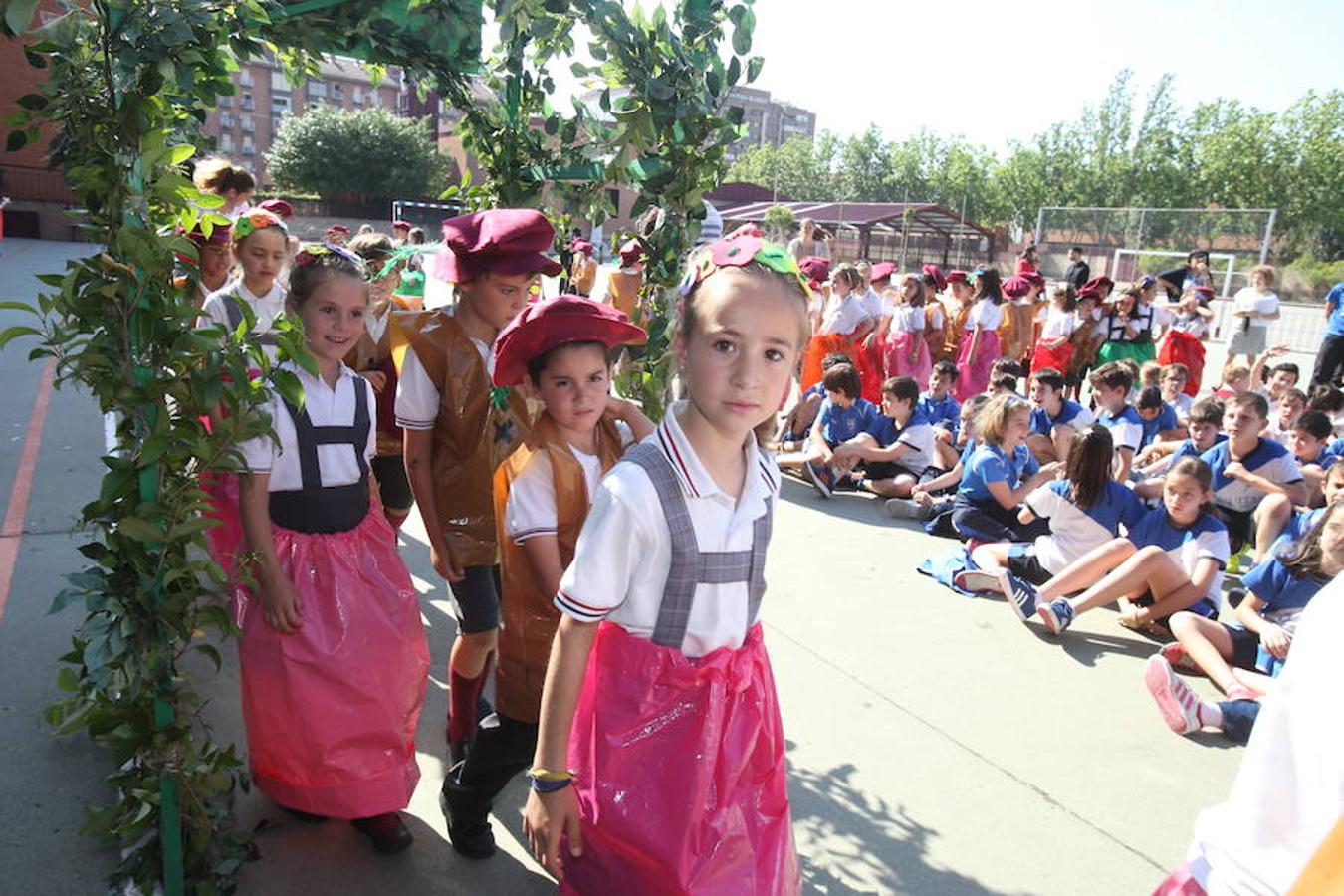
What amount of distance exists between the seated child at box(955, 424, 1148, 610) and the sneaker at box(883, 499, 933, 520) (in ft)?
4.43

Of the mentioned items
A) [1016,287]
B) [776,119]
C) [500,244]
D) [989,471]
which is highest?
[776,119]

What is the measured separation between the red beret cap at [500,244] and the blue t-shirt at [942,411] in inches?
193

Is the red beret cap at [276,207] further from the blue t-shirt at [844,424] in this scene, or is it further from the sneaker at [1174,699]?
the sneaker at [1174,699]

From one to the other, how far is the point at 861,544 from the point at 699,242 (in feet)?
11.0

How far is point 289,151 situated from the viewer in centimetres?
4200

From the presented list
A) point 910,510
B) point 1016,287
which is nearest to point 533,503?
point 910,510

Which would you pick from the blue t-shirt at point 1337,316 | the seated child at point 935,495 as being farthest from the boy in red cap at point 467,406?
the blue t-shirt at point 1337,316

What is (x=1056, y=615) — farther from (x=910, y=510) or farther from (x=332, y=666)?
(x=332, y=666)

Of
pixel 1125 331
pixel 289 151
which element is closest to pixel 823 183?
pixel 289 151

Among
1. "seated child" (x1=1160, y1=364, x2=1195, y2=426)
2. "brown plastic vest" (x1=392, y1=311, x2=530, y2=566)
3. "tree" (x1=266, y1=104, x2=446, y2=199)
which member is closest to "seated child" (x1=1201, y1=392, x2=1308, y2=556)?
"seated child" (x1=1160, y1=364, x2=1195, y2=426)

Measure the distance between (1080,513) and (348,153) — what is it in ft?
142

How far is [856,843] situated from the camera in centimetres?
268

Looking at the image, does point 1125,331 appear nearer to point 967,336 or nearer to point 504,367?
point 967,336

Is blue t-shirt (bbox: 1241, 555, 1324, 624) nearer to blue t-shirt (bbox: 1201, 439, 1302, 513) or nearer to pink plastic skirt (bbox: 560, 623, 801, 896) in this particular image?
blue t-shirt (bbox: 1201, 439, 1302, 513)
